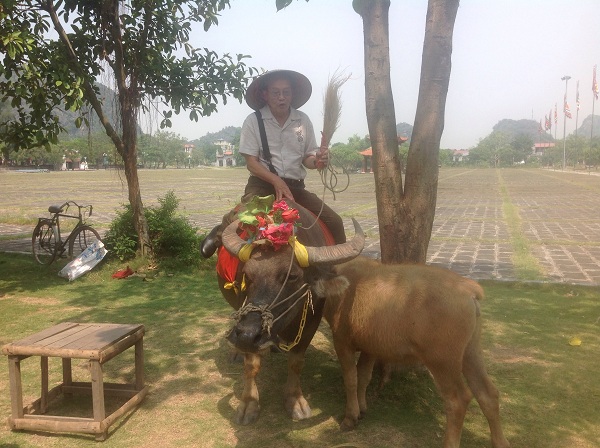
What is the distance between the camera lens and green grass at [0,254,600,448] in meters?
4.02

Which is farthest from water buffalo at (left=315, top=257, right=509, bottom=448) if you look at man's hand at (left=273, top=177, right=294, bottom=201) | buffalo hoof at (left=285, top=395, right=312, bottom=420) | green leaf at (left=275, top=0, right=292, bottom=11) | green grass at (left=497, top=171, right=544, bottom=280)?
green grass at (left=497, top=171, right=544, bottom=280)

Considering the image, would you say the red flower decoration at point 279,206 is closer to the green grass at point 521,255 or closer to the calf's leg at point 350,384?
the calf's leg at point 350,384

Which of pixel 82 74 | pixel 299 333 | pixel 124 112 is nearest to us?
pixel 299 333

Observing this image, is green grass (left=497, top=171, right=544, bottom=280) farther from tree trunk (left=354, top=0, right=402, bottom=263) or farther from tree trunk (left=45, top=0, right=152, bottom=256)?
tree trunk (left=45, top=0, right=152, bottom=256)

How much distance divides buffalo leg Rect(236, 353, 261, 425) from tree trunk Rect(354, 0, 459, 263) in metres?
1.70

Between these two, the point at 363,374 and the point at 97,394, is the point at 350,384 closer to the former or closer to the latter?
the point at 363,374

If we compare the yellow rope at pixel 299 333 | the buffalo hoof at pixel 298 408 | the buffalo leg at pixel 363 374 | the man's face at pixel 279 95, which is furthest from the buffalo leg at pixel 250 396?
the man's face at pixel 279 95

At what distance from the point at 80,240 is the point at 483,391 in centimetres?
946

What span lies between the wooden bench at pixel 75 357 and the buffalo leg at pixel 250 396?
0.94 m

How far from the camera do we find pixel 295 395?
14.5 ft

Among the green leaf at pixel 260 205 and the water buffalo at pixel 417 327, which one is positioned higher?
the green leaf at pixel 260 205

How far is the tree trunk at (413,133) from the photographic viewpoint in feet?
15.9

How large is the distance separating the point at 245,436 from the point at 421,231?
8.06 feet

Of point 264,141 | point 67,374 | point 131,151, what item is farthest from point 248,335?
point 131,151
